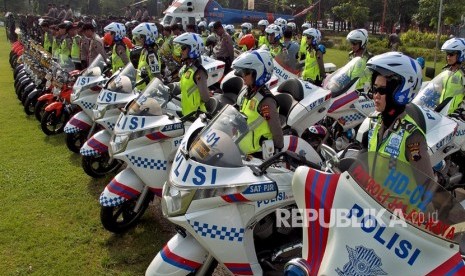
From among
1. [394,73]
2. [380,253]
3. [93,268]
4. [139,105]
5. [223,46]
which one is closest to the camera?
[380,253]

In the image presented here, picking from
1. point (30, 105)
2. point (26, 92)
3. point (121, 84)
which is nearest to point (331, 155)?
point (121, 84)

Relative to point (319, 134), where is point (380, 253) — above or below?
above

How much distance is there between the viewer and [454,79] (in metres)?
6.39

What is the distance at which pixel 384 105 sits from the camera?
3238mm

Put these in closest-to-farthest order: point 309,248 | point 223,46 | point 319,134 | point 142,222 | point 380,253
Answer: point 380,253 → point 309,248 → point 142,222 → point 319,134 → point 223,46

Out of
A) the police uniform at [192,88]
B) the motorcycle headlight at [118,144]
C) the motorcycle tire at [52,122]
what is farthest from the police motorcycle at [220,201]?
the motorcycle tire at [52,122]

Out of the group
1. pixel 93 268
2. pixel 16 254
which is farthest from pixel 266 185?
pixel 16 254

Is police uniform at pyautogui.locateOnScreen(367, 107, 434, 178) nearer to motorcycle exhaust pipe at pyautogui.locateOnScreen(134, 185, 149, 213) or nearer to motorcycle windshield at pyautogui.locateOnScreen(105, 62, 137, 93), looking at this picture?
motorcycle exhaust pipe at pyautogui.locateOnScreen(134, 185, 149, 213)

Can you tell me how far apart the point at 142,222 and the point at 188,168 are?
2.39 m

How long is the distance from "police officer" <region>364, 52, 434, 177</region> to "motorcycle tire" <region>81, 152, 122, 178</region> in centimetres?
435

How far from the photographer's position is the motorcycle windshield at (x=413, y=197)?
210 cm

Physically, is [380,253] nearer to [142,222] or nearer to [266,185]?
[266,185]

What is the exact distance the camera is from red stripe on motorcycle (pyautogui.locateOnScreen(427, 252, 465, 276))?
6.59 feet

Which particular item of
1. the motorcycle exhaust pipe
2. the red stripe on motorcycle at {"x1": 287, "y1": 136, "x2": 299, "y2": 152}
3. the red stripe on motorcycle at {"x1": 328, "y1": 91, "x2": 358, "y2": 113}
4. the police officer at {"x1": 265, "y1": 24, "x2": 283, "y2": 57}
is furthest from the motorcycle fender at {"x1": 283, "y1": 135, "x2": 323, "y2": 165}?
the police officer at {"x1": 265, "y1": 24, "x2": 283, "y2": 57}
